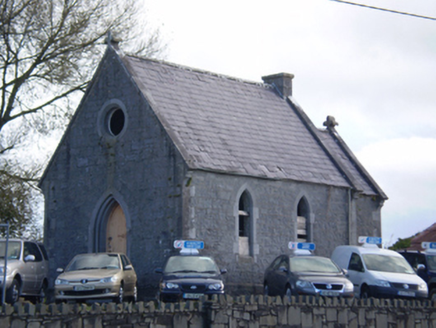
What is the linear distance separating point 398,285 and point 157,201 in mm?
7726

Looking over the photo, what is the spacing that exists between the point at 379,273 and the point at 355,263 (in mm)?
1121

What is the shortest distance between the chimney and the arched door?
9464mm

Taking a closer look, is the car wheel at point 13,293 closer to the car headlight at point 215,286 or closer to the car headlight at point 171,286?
the car headlight at point 171,286

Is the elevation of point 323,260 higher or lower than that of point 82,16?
lower

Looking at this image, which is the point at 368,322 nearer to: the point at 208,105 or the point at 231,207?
the point at 231,207

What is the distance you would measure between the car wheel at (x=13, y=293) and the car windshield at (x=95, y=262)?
1375mm

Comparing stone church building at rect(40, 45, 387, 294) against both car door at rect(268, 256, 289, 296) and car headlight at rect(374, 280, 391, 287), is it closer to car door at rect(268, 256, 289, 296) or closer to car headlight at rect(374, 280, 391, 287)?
car door at rect(268, 256, 289, 296)

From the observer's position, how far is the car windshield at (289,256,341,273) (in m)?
24.1

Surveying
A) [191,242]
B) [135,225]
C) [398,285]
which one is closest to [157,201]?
[135,225]

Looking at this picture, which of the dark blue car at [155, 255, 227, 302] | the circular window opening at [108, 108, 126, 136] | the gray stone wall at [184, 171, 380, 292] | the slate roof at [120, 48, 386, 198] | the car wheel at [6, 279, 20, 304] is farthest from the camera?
the circular window opening at [108, 108, 126, 136]

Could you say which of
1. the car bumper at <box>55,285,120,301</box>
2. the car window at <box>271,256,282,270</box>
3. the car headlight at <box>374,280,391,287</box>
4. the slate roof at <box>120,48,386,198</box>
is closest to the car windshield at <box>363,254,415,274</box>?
the car headlight at <box>374,280,391,287</box>

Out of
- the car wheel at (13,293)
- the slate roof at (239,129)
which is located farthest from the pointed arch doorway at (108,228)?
the car wheel at (13,293)

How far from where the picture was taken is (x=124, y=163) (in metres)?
29.2

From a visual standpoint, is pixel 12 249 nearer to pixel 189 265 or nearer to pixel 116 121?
pixel 189 265
